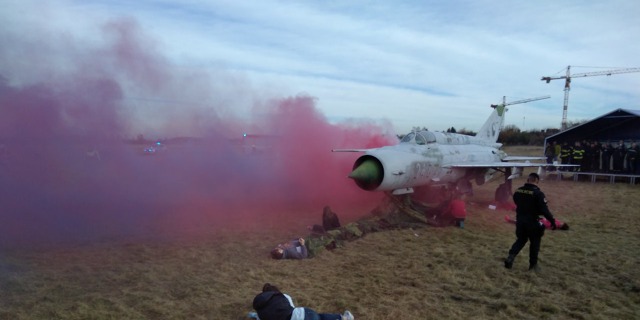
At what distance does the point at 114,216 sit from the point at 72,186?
3.41 metres

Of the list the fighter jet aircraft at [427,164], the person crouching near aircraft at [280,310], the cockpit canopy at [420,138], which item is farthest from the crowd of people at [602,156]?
the person crouching near aircraft at [280,310]

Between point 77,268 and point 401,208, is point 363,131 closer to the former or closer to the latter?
point 401,208

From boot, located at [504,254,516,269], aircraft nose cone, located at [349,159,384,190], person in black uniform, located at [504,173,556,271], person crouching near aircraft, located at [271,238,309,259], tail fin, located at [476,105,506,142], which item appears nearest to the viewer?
person in black uniform, located at [504,173,556,271]

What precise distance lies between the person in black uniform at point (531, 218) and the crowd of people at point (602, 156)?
649 inches

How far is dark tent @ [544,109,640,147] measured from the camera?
20339 mm

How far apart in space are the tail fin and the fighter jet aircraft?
1.73m

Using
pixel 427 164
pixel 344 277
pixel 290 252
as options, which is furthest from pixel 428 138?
pixel 344 277

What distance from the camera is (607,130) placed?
22.5m

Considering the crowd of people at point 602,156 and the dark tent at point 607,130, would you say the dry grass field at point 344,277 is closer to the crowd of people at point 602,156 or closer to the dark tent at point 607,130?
the crowd of people at point 602,156

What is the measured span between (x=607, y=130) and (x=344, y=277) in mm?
23208

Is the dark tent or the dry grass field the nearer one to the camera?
the dry grass field

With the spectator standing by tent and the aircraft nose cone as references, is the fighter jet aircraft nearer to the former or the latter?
the aircraft nose cone

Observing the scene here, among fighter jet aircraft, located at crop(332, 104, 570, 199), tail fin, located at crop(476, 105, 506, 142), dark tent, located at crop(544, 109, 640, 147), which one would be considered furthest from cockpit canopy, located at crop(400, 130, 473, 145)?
dark tent, located at crop(544, 109, 640, 147)

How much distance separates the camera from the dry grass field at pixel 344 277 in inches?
203
